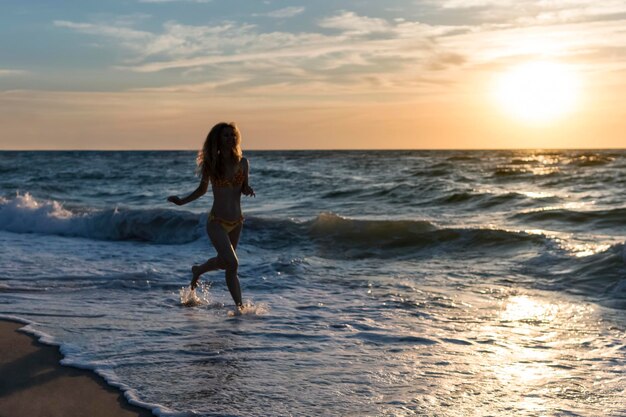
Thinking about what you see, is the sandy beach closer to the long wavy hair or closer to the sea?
the sea

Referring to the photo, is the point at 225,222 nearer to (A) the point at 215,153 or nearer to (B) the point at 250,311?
(A) the point at 215,153

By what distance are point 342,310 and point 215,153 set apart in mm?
1985

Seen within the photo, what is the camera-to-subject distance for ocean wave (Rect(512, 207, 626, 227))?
15.1m

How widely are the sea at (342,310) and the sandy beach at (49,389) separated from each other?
139 millimetres

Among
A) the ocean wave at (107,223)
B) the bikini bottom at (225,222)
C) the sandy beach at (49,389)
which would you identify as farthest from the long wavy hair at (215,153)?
the ocean wave at (107,223)

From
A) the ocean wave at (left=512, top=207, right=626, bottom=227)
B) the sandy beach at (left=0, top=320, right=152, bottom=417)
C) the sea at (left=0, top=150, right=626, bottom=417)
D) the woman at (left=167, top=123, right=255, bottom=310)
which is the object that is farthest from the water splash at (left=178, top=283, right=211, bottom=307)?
the ocean wave at (left=512, top=207, right=626, bottom=227)

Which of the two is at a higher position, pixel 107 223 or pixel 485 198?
pixel 485 198

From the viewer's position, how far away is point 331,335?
6500 millimetres

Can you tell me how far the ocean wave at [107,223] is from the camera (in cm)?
1616

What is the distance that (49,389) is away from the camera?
4.77 m

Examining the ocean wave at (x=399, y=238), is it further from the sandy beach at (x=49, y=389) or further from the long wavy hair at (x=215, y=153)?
the sandy beach at (x=49, y=389)

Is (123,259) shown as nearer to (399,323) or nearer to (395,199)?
(399,323)

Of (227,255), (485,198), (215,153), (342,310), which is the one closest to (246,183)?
(215,153)

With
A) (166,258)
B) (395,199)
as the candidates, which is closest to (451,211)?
(395,199)
